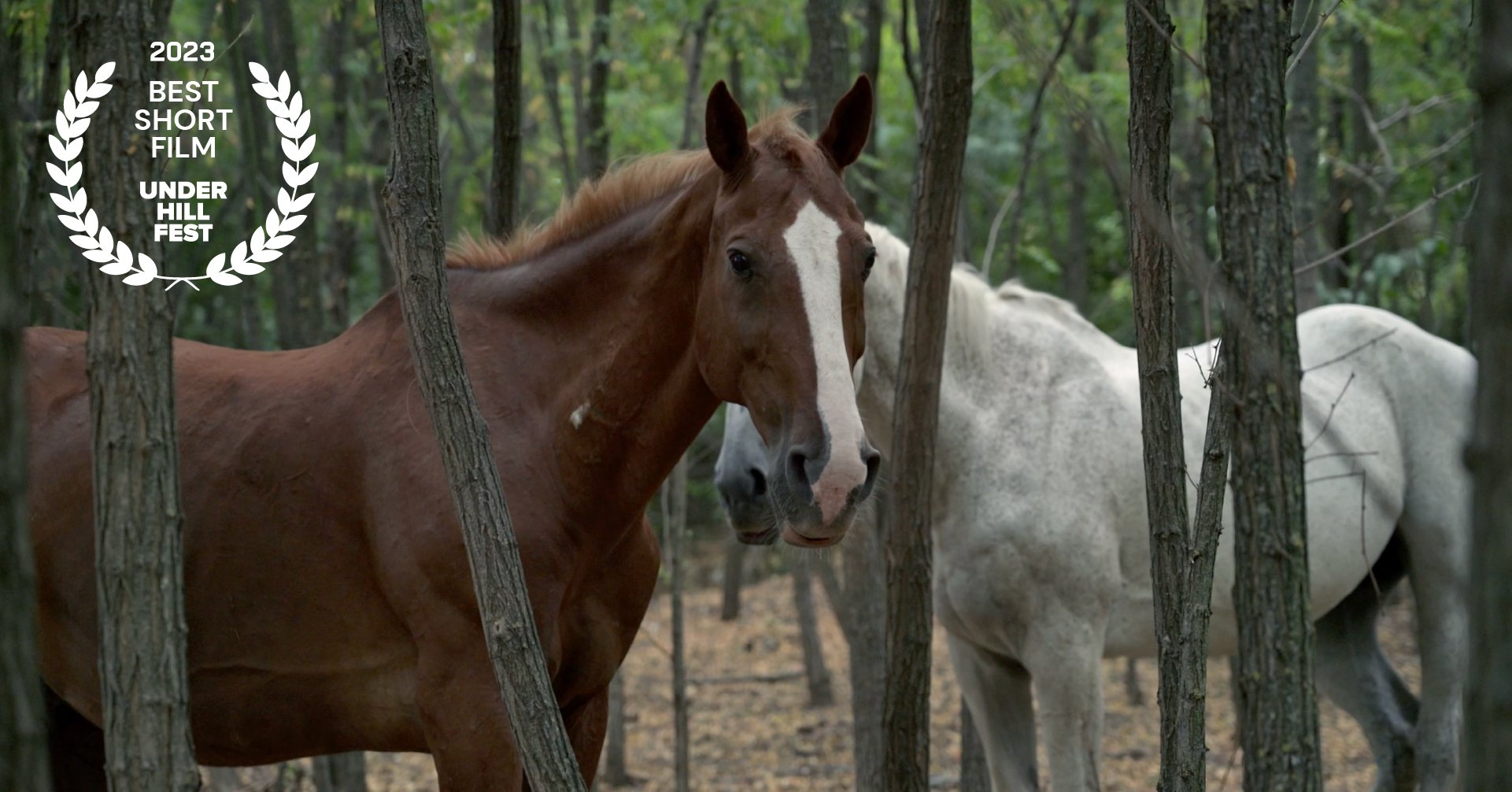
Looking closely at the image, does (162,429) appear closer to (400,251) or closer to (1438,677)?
(400,251)

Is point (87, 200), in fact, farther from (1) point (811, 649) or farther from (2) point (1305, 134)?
(1) point (811, 649)

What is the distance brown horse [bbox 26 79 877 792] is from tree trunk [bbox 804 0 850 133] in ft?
5.95

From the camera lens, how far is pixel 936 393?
3.66 m

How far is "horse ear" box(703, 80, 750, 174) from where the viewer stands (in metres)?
3.05

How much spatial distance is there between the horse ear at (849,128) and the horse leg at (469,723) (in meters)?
1.56

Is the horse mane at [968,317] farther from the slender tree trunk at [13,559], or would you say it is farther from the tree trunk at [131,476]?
the slender tree trunk at [13,559]

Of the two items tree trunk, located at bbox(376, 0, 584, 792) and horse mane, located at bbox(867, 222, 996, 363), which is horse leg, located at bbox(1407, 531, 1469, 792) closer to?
horse mane, located at bbox(867, 222, 996, 363)

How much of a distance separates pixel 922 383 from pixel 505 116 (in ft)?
5.79

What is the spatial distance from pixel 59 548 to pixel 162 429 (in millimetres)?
1378

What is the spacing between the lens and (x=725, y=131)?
311 centimetres

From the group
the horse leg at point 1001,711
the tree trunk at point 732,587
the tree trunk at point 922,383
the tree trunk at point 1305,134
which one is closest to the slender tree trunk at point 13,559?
the tree trunk at point 922,383

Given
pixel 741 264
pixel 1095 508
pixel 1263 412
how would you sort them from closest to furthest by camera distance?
1. pixel 1263 412
2. pixel 741 264
3. pixel 1095 508

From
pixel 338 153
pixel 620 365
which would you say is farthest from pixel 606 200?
pixel 338 153

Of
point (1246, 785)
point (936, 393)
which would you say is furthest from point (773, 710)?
point (1246, 785)
